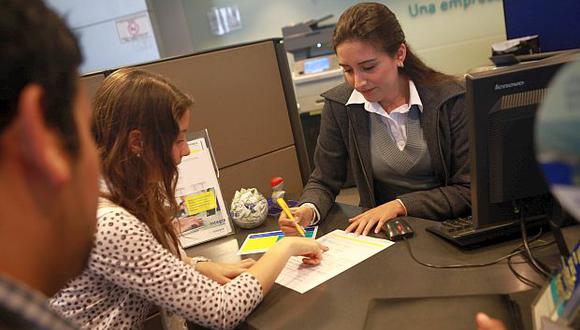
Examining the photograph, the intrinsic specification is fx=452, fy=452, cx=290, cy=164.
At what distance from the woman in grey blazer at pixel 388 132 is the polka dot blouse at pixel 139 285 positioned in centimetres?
42

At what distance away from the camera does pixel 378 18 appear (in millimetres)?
1484

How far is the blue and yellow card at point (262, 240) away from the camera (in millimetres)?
1321

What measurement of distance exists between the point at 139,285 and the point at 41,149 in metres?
0.54

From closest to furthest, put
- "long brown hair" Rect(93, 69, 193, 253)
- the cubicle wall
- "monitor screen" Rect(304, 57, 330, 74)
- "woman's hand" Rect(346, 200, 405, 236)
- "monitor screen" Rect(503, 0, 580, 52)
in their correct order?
"long brown hair" Rect(93, 69, 193, 253), "woman's hand" Rect(346, 200, 405, 236), the cubicle wall, "monitor screen" Rect(503, 0, 580, 52), "monitor screen" Rect(304, 57, 330, 74)

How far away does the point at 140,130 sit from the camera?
1.03 m

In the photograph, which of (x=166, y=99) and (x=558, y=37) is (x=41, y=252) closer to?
(x=166, y=99)

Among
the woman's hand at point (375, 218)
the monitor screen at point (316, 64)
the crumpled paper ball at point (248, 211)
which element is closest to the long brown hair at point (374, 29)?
the woman's hand at point (375, 218)

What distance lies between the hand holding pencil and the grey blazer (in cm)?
6

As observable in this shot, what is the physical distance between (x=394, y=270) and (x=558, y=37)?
6.48 feet

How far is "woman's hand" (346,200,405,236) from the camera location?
1259 millimetres

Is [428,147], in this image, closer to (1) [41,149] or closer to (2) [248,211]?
(2) [248,211]

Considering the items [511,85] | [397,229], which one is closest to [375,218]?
[397,229]

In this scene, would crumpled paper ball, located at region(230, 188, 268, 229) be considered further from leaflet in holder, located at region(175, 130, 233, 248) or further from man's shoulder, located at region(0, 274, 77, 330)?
man's shoulder, located at region(0, 274, 77, 330)

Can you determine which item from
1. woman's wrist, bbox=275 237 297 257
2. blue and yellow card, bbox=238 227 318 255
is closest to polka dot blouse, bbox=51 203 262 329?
woman's wrist, bbox=275 237 297 257
